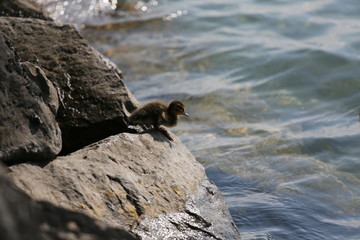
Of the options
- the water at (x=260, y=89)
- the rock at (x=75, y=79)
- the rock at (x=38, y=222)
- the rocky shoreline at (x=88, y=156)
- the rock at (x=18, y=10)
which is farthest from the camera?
the rock at (x=18, y=10)

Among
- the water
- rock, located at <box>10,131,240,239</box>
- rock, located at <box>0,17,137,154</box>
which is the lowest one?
the water

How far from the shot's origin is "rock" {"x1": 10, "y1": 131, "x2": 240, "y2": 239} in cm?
484

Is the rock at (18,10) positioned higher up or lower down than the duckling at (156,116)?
higher up

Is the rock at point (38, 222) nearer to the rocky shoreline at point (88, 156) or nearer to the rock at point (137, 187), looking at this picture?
the rocky shoreline at point (88, 156)

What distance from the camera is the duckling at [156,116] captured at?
6367 millimetres

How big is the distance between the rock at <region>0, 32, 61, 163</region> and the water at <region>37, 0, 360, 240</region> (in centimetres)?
246

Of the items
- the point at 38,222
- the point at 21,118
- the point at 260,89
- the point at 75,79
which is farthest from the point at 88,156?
the point at 260,89

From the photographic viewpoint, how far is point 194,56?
1323 centimetres

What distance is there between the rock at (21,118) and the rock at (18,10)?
17.4 ft

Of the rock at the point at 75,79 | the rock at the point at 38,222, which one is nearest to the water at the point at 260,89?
the rock at the point at 75,79

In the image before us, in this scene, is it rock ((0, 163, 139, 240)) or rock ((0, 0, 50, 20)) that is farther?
rock ((0, 0, 50, 20))

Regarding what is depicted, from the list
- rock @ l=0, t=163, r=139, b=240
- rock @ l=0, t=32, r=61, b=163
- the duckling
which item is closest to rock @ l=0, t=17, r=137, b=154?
the duckling

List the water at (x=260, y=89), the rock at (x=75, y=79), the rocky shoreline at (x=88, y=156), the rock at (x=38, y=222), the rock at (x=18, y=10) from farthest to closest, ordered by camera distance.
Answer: the rock at (x=18, y=10), the water at (x=260, y=89), the rock at (x=75, y=79), the rocky shoreline at (x=88, y=156), the rock at (x=38, y=222)

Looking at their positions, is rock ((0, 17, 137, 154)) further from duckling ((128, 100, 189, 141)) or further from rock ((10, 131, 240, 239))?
rock ((10, 131, 240, 239))
